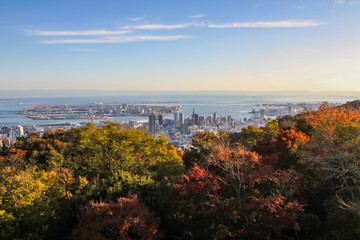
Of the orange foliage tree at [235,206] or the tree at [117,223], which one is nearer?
the tree at [117,223]

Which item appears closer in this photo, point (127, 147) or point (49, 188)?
point (49, 188)

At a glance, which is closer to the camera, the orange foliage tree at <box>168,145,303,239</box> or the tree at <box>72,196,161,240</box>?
the tree at <box>72,196,161,240</box>

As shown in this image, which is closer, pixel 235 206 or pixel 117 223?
pixel 117 223

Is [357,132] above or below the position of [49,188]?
above

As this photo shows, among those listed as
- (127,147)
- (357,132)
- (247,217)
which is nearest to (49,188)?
(127,147)

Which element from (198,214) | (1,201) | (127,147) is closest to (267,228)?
(198,214)

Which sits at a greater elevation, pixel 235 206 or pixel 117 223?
pixel 235 206

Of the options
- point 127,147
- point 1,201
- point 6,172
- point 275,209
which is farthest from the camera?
point 127,147

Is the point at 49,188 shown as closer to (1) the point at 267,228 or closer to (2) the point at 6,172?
(2) the point at 6,172

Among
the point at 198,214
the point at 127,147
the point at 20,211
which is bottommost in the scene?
the point at 20,211

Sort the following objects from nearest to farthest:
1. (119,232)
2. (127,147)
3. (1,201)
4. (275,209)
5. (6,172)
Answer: (119,232) → (275,209) → (1,201) → (6,172) → (127,147)

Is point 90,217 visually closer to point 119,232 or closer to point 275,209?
point 119,232
